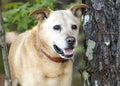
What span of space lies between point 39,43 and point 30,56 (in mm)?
207

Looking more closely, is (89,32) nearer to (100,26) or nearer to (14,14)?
(100,26)

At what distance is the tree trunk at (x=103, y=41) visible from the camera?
6090 millimetres

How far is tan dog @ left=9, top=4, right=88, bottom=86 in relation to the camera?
20.0 ft

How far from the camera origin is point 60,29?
20.1 ft

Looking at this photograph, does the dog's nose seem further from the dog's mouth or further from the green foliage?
the green foliage

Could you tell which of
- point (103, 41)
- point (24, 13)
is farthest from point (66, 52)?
point (24, 13)

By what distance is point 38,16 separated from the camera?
624 cm

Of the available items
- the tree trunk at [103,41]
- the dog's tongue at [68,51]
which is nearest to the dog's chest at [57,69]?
the tree trunk at [103,41]

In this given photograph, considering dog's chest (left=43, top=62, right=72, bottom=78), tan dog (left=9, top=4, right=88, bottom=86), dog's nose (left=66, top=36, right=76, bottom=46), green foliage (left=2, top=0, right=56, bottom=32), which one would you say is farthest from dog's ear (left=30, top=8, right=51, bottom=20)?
green foliage (left=2, top=0, right=56, bottom=32)

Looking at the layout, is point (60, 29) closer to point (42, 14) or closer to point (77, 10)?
point (42, 14)

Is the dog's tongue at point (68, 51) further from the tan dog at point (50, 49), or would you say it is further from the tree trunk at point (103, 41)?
the tree trunk at point (103, 41)

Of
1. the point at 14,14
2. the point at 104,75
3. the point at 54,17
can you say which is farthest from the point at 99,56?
the point at 14,14

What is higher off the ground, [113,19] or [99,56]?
[113,19]

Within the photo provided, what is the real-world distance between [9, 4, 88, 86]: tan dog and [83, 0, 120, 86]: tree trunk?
7.0 inches
